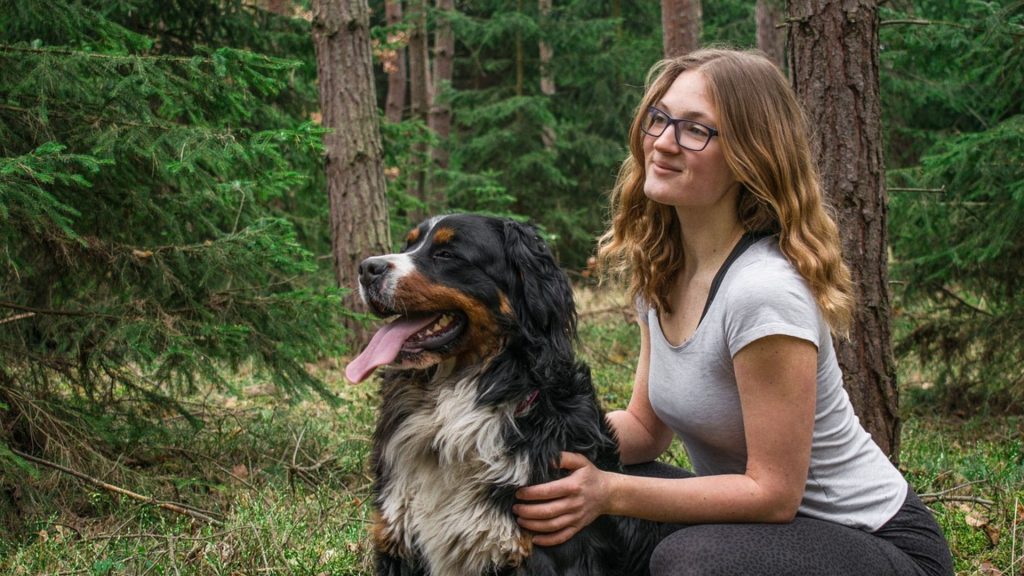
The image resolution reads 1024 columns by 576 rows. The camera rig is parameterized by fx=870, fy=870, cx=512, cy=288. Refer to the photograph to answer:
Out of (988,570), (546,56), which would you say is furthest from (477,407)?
(546,56)

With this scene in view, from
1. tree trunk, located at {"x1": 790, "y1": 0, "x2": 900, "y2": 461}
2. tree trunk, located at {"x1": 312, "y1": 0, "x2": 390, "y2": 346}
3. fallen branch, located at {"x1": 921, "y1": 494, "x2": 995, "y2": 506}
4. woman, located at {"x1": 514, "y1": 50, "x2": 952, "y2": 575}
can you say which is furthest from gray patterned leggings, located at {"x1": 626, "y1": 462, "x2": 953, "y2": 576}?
tree trunk, located at {"x1": 312, "y1": 0, "x2": 390, "y2": 346}

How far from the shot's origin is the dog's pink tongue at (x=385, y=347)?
104 inches

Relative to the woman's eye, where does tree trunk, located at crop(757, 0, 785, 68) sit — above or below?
above

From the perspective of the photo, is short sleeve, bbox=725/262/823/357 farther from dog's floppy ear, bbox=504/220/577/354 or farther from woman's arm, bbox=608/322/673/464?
woman's arm, bbox=608/322/673/464

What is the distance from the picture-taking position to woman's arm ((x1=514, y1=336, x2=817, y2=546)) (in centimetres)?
239

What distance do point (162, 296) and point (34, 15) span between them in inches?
64.1

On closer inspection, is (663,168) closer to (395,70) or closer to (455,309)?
(455,309)

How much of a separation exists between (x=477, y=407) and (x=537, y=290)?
1.38 ft

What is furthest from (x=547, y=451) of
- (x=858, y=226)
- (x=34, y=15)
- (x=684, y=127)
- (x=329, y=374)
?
(x=329, y=374)

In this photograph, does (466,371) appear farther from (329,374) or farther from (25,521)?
(329,374)

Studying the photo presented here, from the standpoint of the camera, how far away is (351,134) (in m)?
7.49

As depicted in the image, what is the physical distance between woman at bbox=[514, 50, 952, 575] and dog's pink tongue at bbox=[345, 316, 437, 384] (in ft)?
1.91

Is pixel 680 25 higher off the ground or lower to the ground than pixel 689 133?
higher

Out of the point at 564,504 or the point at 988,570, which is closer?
the point at 564,504
